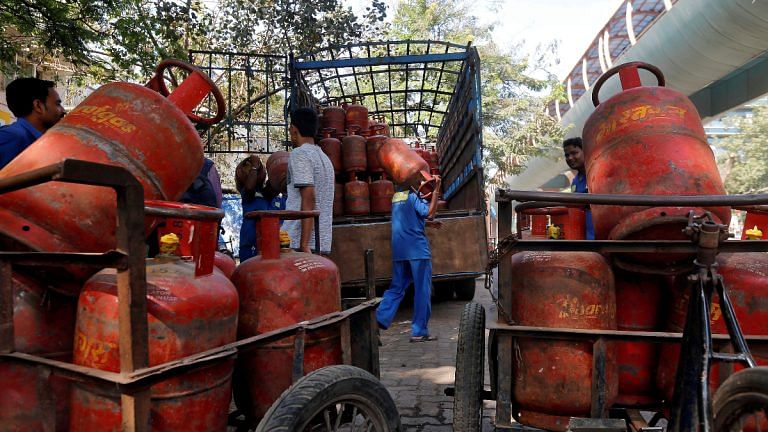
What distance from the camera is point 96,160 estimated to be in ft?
6.57

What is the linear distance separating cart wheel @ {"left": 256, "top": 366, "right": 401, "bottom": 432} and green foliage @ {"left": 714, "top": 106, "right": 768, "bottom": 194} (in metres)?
35.1

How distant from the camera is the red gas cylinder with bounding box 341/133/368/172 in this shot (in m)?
6.82

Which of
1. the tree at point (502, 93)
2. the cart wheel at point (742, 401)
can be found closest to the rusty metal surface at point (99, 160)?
the cart wheel at point (742, 401)

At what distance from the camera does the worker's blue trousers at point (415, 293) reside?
17.4 feet

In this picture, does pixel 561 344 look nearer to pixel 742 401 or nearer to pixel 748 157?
pixel 742 401

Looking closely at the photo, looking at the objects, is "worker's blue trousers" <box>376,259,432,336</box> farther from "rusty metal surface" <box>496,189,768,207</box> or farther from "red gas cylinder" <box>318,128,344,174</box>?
"rusty metal surface" <box>496,189,768,207</box>

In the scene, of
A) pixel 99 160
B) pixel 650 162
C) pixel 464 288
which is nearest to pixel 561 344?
pixel 650 162

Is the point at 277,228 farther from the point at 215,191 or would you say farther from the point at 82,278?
the point at 215,191

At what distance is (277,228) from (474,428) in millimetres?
1279

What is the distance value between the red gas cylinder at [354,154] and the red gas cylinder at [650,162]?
441 cm

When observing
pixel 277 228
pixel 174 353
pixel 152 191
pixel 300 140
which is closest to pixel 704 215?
pixel 277 228

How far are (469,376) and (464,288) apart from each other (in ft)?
18.4

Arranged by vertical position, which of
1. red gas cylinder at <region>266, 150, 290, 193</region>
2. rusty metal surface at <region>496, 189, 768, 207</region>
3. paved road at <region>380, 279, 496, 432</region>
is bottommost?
paved road at <region>380, 279, 496, 432</region>

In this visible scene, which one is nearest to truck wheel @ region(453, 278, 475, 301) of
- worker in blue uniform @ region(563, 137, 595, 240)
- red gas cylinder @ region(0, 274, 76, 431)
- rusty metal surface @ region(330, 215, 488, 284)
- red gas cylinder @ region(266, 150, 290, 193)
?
rusty metal surface @ region(330, 215, 488, 284)
